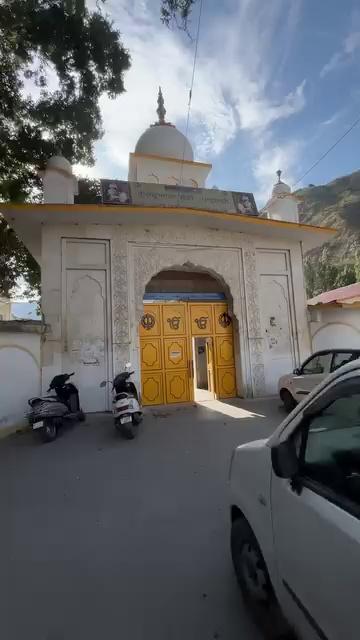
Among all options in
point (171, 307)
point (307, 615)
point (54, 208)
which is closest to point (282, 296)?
point (171, 307)

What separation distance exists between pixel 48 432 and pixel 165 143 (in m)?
12.2

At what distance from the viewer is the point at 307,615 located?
1.27 meters

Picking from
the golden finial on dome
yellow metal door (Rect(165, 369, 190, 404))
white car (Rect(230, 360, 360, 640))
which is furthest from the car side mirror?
the golden finial on dome

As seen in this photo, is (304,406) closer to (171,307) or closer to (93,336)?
(93,336)

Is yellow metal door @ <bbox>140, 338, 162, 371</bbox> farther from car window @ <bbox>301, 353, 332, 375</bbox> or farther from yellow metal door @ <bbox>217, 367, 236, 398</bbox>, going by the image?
car window @ <bbox>301, 353, 332, 375</bbox>

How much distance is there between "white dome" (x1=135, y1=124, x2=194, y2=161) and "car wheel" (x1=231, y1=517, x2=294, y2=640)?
44.5 ft

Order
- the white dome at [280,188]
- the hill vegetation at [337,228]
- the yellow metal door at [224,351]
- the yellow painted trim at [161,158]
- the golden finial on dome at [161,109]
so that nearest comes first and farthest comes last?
the yellow metal door at [224,351] < the white dome at [280,188] < the yellow painted trim at [161,158] < the golden finial on dome at [161,109] < the hill vegetation at [337,228]

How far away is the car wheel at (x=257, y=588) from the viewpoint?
1.73m

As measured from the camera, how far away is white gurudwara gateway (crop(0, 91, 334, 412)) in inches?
310

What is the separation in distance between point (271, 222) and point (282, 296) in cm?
218

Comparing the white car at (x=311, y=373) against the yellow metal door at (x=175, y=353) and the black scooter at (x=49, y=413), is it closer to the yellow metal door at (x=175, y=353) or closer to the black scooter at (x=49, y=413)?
the yellow metal door at (x=175, y=353)

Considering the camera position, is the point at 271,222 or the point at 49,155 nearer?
the point at 271,222

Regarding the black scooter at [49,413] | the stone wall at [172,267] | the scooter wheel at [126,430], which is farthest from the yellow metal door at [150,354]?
the scooter wheel at [126,430]

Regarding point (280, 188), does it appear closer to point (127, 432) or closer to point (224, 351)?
point (224, 351)
